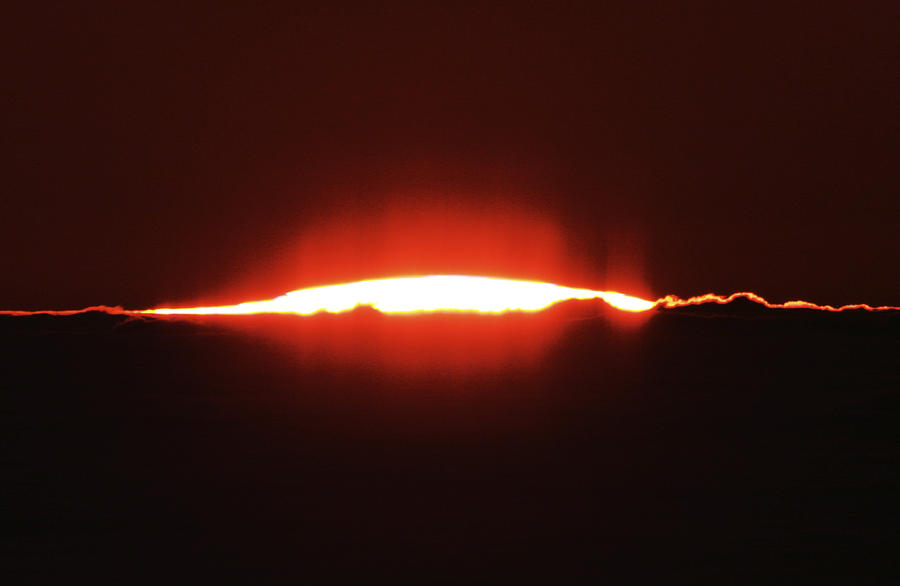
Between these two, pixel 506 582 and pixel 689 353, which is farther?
pixel 689 353

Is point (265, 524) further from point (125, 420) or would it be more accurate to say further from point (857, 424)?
point (857, 424)

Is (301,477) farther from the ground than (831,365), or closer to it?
closer to it

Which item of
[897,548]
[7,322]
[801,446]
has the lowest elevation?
[897,548]

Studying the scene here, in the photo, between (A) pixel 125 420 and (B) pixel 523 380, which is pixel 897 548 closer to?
(B) pixel 523 380

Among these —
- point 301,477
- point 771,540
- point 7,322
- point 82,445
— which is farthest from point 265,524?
point 7,322

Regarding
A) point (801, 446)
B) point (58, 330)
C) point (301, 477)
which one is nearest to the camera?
point (301, 477)

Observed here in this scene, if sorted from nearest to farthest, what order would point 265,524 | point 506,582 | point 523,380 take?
point 506,582, point 265,524, point 523,380

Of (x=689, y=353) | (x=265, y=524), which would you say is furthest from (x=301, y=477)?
(x=689, y=353)
